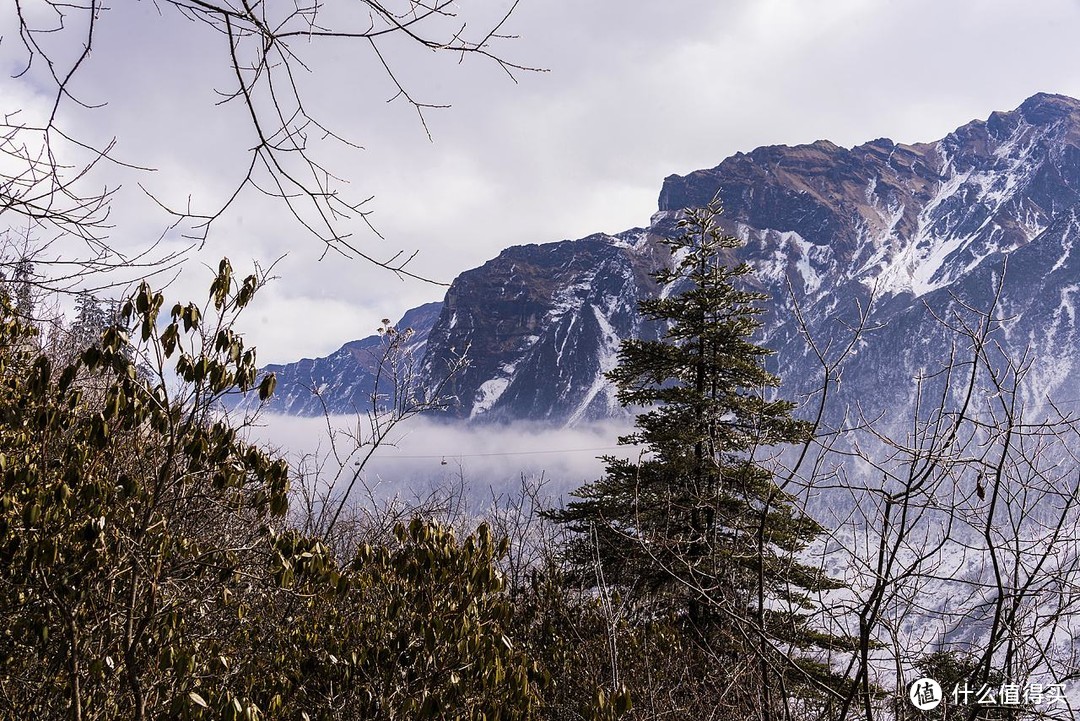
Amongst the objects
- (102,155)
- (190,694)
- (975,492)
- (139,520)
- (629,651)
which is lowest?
(629,651)

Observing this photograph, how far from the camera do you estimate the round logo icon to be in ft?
10.7

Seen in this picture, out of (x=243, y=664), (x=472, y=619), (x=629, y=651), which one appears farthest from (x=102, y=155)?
(x=629, y=651)

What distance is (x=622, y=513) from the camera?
13.3 metres

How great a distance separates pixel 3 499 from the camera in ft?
10.9

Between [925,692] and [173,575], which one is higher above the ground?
[173,575]

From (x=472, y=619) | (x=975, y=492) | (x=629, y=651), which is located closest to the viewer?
(x=975, y=492)

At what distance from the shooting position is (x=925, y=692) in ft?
11.1

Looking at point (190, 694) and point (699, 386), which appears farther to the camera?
point (699, 386)

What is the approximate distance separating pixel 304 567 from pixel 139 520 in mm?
874

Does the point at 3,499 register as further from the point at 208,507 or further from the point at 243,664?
the point at 243,664

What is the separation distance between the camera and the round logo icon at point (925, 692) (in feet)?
10.7

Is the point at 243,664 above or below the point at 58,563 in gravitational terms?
below

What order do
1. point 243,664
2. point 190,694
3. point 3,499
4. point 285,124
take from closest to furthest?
point 285,124, point 190,694, point 3,499, point 243,664

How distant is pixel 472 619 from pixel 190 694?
4.64ft
